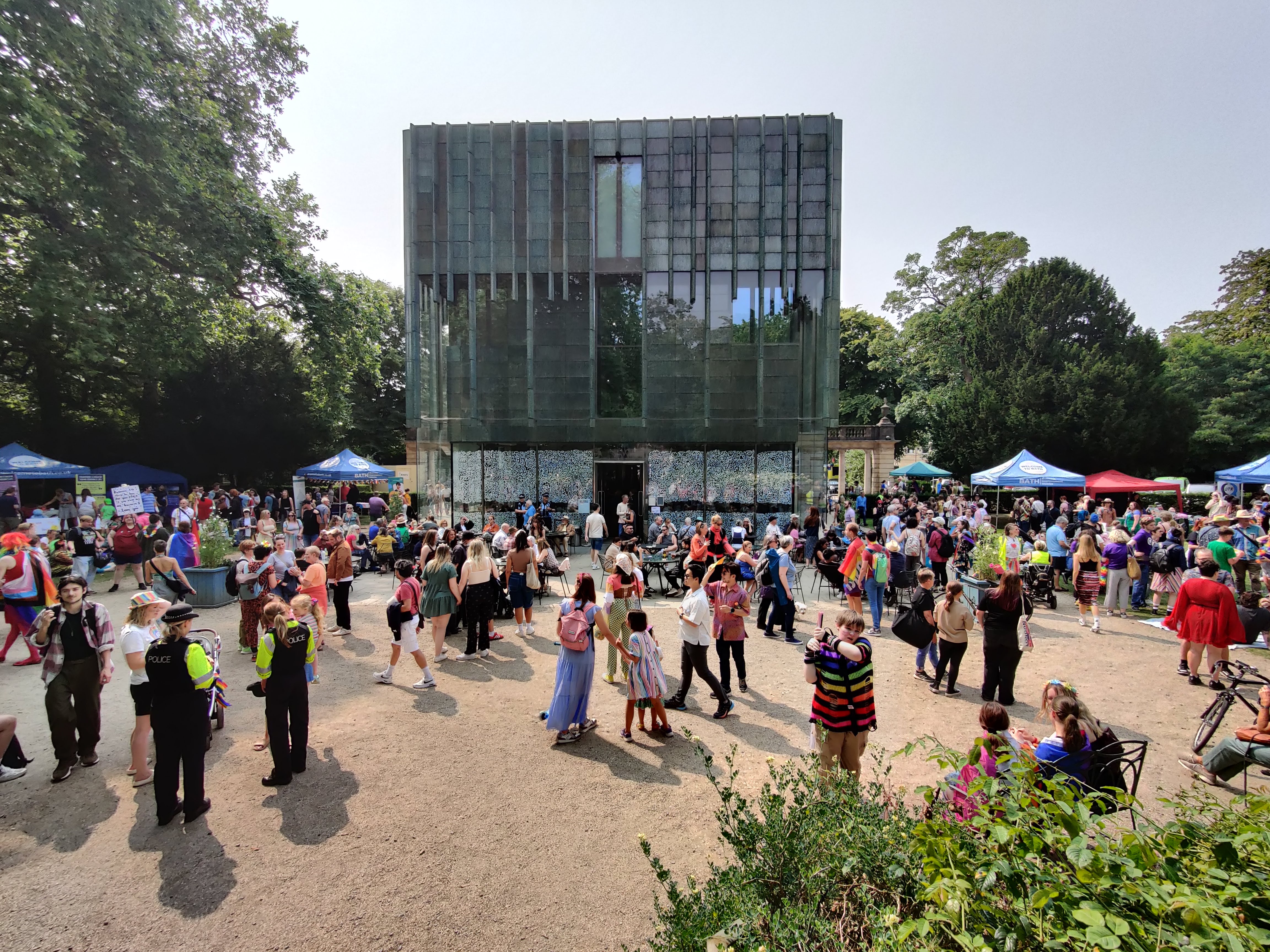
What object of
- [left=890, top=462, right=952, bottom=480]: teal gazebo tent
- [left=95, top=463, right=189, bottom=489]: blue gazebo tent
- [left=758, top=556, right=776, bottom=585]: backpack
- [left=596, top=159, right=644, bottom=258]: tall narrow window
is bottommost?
[left=758, top=556, right=776, bottom=585]: backpack

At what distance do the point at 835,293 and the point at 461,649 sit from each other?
53.0 feet

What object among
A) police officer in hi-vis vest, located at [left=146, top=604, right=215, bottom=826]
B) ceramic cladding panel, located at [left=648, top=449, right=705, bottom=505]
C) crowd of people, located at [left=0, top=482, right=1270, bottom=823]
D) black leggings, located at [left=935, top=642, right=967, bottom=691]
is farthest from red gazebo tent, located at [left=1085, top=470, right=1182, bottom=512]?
police officer in hi-vis vest, located at [left=146, top=604, right=215, bottom=826]

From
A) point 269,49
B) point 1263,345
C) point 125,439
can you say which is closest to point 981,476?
point 1263,345

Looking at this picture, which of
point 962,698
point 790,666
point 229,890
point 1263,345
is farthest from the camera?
point 1263,345

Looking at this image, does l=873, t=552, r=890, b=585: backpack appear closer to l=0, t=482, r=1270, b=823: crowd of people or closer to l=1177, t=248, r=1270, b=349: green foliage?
l=0, t=482, r=1270, b=823: crowd of people

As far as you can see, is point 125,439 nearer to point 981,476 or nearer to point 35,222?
point 35,222

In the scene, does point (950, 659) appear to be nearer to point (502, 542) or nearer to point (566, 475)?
point (502, 542)

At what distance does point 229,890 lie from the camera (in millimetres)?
4125

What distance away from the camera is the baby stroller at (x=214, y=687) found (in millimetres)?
5707

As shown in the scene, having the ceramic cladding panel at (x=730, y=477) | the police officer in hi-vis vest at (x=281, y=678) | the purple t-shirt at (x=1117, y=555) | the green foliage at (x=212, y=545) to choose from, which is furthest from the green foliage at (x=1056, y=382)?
the police officer in hi-vis vest at (x=281, y=678)

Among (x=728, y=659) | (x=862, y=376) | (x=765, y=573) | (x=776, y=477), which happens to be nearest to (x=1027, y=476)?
(x=776, y=477)

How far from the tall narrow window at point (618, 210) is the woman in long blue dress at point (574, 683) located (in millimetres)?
15950

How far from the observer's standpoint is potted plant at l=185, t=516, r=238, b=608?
37.8ft

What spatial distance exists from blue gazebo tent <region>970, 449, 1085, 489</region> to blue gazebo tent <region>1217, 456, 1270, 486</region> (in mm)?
4214
